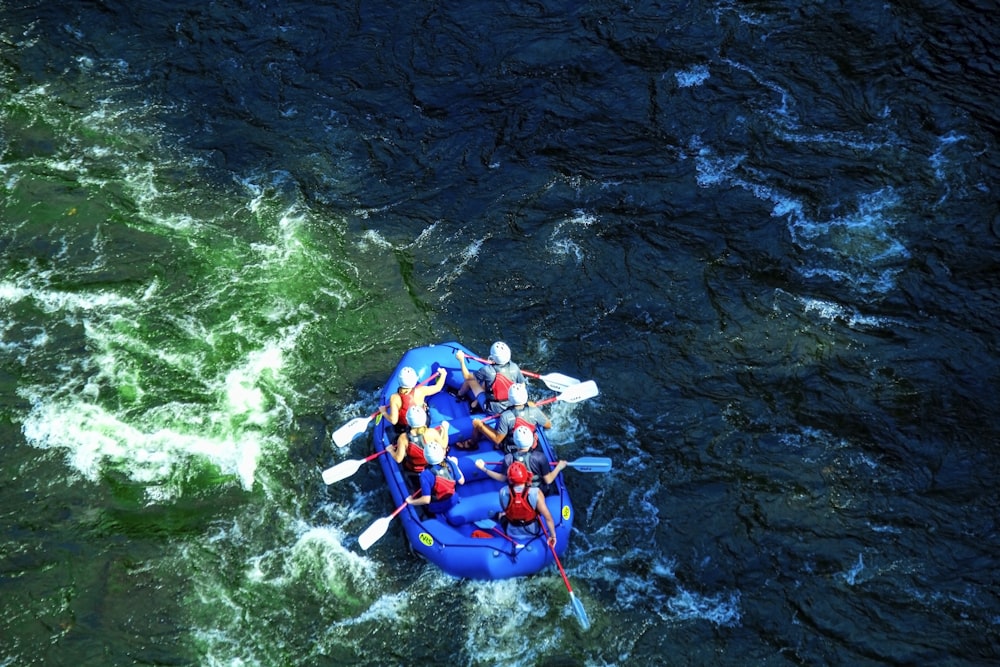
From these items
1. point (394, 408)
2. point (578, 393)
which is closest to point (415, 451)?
point (394, 408)

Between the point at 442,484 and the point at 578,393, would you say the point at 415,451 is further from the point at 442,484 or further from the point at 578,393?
the point at 578,393

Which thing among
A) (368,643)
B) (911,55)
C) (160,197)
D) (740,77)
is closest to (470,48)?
(740,77)

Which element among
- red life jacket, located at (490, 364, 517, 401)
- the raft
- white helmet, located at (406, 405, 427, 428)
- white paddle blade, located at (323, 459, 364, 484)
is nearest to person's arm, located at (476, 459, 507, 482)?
the raft

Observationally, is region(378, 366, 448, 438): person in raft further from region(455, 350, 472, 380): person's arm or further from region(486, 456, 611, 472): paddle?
region(486, 456, 611, 472): paddle

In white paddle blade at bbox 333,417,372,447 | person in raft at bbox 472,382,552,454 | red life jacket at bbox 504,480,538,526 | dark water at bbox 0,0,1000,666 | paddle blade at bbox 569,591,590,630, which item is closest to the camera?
paddle blade at bbox 569,591,590,630

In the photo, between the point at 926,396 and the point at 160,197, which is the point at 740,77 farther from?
the point at 160,197

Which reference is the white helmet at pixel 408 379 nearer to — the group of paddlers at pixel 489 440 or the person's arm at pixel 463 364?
the group of paddlers at pixel 489 440
